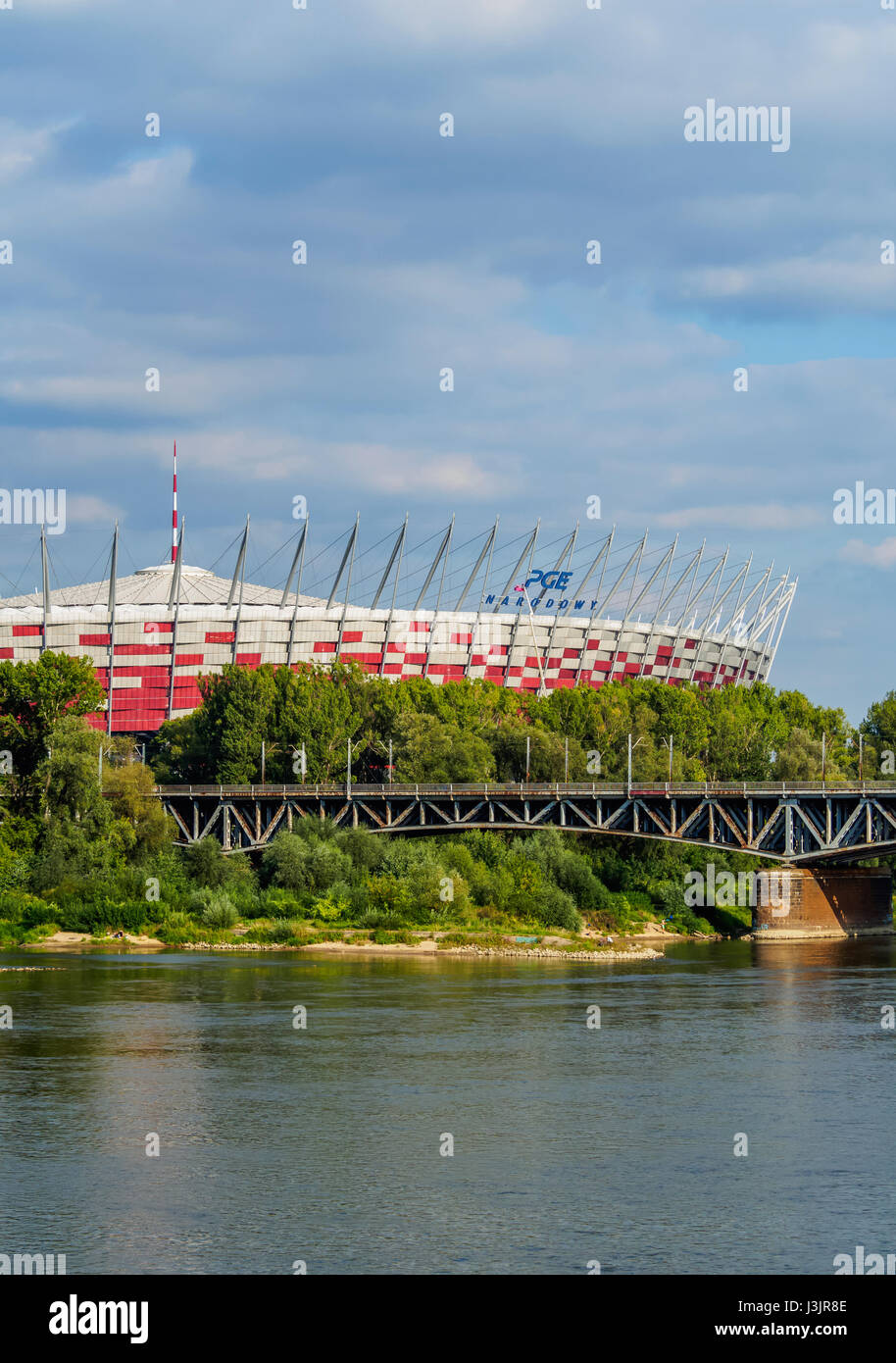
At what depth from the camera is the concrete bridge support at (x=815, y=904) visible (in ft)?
357

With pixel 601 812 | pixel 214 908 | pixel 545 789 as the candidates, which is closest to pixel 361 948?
pixel 214 908

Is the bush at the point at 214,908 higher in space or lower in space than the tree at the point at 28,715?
lower

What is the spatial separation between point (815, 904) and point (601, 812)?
16568mm

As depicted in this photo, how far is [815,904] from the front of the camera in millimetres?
111062

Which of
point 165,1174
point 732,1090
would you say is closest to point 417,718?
point 732,1090

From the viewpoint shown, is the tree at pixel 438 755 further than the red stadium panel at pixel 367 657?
No

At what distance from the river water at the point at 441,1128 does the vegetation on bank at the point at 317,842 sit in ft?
84.2

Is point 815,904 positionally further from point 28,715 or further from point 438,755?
point 28,715

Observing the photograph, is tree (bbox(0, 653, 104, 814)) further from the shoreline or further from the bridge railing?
the shoreline

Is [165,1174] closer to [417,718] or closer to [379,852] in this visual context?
[379,852]

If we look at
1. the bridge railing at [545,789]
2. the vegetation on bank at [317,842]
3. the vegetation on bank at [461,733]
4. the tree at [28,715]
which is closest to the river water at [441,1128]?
the vegetation on bank at [317,842]

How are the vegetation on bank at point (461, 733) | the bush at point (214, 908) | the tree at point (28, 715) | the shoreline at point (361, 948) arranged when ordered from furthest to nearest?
the vegetation on bank at point (461, 733), the tree at point (28, 715), the bush at point (214, 908), the shoreline at point (361, 948)

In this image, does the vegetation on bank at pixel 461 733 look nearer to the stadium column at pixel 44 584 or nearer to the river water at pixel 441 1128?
the stadium column at pixel 44 584
